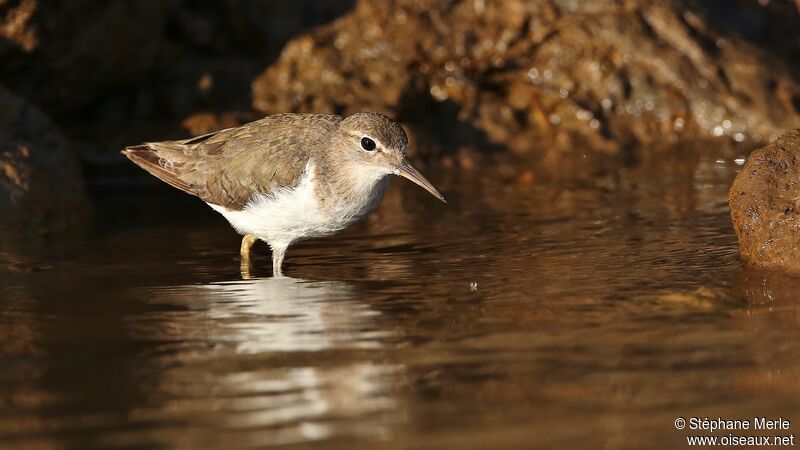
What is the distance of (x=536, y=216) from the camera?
10.1 meters

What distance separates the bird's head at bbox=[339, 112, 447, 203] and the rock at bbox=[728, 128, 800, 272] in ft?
6.98

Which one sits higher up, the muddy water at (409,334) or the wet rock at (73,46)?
the wet rock at (73,46)

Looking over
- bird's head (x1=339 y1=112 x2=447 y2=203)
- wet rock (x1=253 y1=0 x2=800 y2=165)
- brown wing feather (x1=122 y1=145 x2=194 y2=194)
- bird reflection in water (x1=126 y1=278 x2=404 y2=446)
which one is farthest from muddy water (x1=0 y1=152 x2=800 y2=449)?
wet rock (x1=253 y1=0 x2=800 y2=165)

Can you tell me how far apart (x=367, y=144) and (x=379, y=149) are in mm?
94

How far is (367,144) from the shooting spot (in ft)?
28.1

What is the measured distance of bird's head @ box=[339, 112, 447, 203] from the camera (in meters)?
8.53

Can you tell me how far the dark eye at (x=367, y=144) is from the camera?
854 centimetres

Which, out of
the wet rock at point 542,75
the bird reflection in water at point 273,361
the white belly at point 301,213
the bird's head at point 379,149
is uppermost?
the wet rock at point 542,75

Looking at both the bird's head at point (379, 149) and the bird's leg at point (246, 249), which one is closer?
the bird's head at point (379, 149)

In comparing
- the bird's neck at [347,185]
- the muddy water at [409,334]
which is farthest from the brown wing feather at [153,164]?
the bird's neck at [347,185]

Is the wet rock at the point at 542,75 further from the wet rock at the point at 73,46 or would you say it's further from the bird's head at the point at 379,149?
the bird's head at the point at 379,149

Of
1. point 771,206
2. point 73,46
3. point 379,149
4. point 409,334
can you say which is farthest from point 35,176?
point 771,206

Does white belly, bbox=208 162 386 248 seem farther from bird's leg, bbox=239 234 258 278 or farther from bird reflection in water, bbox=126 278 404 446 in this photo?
bird reflection in water, bbox=126 278 404 446

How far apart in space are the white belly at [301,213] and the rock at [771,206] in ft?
8.50
